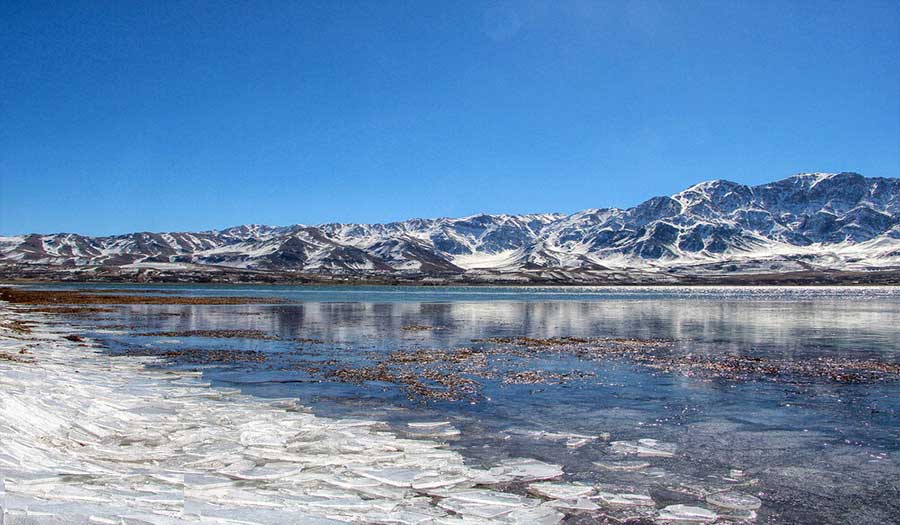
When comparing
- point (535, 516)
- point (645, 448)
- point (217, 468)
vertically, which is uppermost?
point (217, 468)

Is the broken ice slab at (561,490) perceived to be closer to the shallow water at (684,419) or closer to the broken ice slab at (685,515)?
the shallow water at (684,419)

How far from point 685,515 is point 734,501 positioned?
1.32 metres

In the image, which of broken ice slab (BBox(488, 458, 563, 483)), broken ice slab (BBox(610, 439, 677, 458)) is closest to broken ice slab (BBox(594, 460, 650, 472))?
broken ice slab (BBox(610, 439, 677, 458))

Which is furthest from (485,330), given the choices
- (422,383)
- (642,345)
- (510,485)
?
(510,485)

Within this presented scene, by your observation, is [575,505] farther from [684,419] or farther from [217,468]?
[684,419]

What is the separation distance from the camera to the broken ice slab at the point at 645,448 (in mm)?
14078

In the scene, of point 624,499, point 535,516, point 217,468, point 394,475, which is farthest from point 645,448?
point 217,468

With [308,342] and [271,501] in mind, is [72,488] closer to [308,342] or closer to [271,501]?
[271,501]

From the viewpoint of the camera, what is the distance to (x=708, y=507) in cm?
1084

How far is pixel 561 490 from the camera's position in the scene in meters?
11.6

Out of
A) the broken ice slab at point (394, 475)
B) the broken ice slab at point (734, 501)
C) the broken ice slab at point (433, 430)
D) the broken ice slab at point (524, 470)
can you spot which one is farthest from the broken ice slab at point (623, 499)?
the broken ice slab at point (433, 430)

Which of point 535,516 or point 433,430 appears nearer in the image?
point 535,516

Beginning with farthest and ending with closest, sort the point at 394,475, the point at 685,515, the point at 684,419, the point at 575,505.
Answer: the point at 684,419 → the point at 394,475 → the point at 575,505 → the point at 685,515

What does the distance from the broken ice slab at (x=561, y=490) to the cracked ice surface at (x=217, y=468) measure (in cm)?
17
